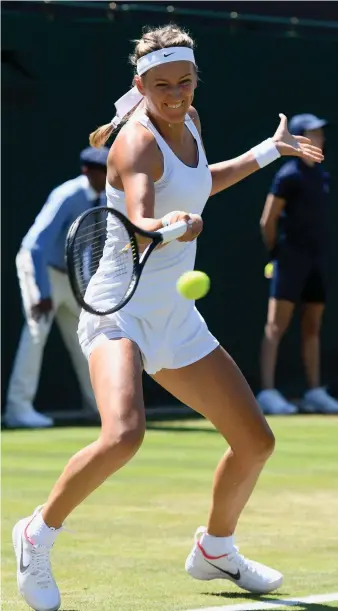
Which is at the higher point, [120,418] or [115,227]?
[115,227]

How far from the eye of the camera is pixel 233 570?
5.84 m

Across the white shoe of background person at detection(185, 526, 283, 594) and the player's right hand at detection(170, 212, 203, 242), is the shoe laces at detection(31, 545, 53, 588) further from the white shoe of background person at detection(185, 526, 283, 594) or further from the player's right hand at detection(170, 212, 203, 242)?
the player's right hand at detection(170, 212, 203, 242)

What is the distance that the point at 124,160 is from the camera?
526 centimetres

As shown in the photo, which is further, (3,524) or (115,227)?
(3,524)

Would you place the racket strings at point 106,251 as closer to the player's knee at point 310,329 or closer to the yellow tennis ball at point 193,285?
the yellow tennis ball at point 193,285

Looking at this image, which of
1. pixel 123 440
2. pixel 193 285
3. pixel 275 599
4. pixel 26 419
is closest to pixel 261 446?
pixel 275 599

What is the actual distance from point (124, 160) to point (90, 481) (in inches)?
43.0

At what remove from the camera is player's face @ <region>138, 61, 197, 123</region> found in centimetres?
538

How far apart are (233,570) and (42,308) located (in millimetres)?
5362

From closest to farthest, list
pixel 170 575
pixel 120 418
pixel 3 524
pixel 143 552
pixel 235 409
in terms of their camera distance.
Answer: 1. pixel 120 418
2. pixel 235 409
3. pixel 170 575
4. pixel 143 552
5. pixel 3 524

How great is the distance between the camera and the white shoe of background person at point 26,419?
1134cm

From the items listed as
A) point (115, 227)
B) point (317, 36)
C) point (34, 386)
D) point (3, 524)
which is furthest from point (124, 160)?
point (317, 36)

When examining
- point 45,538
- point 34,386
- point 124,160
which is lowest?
point 34,386

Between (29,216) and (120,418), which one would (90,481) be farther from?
(29,216)
